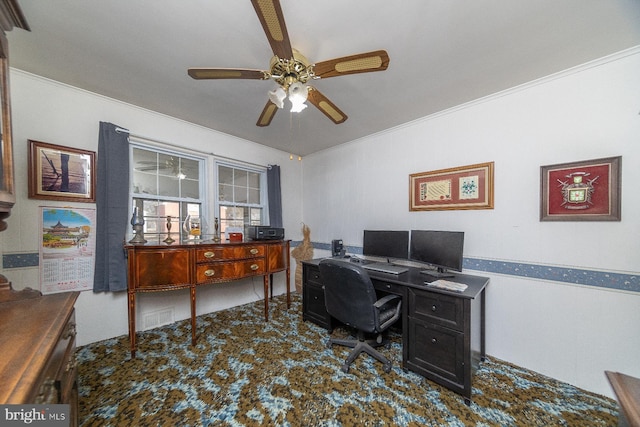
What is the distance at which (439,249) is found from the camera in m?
2.12

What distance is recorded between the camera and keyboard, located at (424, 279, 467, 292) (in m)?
1.69

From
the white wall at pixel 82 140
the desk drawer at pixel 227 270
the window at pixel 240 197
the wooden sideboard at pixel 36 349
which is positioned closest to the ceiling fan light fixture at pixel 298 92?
the white wall at pixel 82 140

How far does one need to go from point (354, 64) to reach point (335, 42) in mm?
379

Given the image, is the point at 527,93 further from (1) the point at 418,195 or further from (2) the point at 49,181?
(2) the point at 49,181

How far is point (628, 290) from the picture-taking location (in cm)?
160

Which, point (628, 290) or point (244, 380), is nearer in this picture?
point (628, 290)

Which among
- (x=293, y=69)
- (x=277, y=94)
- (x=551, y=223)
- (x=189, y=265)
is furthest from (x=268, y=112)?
(x=551, y=223)

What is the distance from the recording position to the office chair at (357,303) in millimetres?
1795

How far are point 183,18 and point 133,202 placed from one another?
2.02 meters

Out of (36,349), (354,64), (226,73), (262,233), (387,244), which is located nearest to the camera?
(36,349)

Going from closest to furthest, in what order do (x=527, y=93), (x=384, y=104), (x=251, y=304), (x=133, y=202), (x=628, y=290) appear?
(x=628, y=290)
(x=527, y=93)
(x=384, y=104)
(x=133, y=202)
(x=251, y=304)

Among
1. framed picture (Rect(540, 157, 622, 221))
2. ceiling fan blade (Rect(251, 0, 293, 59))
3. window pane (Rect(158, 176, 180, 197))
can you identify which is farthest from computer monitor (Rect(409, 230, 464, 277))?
window pane (Rect(158, 176, 180, 197))

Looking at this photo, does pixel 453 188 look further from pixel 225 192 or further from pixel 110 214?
pixel 110 214

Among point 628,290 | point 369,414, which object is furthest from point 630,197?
point 369,414
